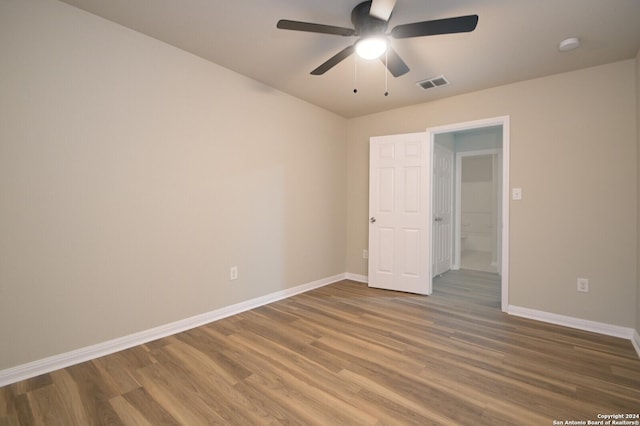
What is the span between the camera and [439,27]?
174cm

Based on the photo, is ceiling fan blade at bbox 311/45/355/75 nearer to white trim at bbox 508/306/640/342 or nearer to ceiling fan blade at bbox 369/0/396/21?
ceiling fan blade at bbox 369/0/396/21

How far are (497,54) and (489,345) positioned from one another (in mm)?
2516

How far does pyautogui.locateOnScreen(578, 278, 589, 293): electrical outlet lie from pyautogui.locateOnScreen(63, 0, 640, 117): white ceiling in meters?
2.04

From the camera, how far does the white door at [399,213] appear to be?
→ 12.2ft

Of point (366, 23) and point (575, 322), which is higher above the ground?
point (366, 23)

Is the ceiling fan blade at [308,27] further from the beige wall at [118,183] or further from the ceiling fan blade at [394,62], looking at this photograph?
the beige wall at [118,183]

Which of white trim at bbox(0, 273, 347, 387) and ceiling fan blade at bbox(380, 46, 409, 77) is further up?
ceiling fan blade at bbox(380, 46, 409, 77)

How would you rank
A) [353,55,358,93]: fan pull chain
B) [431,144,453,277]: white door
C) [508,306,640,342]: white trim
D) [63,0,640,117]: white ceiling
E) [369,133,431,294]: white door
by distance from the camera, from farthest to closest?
[431,144,453,277]: white door → [369,133,431,294]: white door → [353,55,358,93]: fan pull chain → [508,306,640,342]: white trim → [63,0,640,117]: white ceiling

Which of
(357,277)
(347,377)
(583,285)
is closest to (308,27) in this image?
(347,377)

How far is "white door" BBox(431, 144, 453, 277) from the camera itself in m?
4.55

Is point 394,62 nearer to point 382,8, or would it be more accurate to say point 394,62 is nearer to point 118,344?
point 382,8

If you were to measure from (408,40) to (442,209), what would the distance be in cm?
310

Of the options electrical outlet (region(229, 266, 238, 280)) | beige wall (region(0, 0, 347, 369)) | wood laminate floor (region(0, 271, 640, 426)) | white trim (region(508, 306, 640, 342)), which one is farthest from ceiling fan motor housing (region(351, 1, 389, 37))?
white trim (region(508, 306, 640, 342))

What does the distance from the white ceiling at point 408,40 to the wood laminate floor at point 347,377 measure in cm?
249
